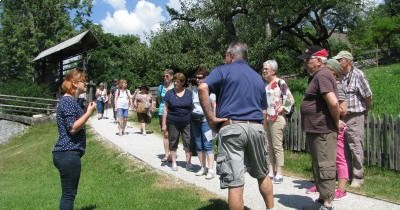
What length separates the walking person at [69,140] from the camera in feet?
17.6

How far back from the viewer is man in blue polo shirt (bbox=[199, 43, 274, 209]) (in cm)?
476

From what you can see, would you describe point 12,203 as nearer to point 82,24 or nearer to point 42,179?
point 42,179

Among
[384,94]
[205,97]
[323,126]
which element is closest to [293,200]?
[323,126]

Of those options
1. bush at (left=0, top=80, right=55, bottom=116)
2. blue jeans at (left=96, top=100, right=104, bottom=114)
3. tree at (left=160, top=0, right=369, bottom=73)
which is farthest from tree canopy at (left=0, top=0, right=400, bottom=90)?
bush at (left=0, top=80, right=55, bottom=116)

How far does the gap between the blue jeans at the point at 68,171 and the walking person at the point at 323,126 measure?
2694 millimetres

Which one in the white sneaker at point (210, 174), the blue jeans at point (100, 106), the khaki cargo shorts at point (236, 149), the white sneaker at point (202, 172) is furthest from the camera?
the blue jeans at point (100, 106)

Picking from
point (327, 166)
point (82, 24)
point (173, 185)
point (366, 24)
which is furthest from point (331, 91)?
point (82, 24)

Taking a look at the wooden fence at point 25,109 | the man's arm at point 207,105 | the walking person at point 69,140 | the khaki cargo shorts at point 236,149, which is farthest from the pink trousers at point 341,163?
the wooden fence at point 25,109

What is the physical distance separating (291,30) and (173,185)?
1842 centimetres

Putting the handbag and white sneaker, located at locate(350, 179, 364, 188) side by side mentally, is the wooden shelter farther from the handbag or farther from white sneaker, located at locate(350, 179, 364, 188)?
white sneaker, located at locate(350, 179, 364, 188)

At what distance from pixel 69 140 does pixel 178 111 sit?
10.4 feet

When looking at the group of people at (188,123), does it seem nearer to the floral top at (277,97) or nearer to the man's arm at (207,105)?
the floral top at (277,97)

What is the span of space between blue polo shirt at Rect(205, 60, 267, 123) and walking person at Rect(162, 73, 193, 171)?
3.36m

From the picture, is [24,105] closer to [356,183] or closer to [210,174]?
[210,174]
